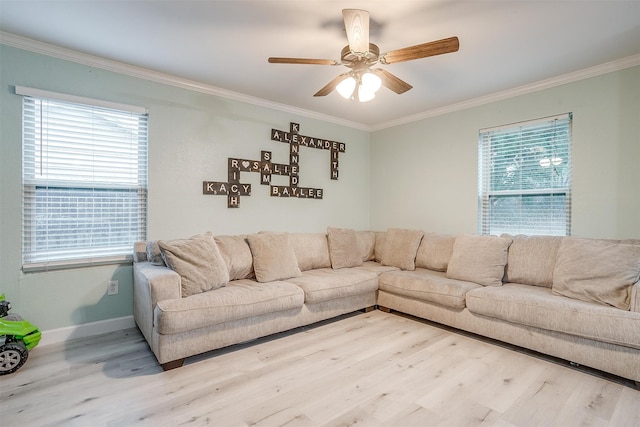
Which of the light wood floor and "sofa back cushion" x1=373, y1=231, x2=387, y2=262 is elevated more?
"sofa back cushion" x1=373, y1=231, x2=387, y2=262

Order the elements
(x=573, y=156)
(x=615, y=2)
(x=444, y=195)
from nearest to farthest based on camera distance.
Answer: (x=615, y=2) → (x=573, y=156) → (x=444, y=195)

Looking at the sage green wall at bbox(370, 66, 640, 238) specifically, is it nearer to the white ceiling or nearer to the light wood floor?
the white ceiling

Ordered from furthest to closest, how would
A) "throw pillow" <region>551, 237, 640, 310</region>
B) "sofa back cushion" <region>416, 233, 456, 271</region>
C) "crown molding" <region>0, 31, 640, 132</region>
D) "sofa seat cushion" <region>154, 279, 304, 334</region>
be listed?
"sofa back cushion" <region>416, 233, 456, 271</region> → "crown molding" <region>0, 31, 640, 132</region> → "throw pillow" <region>551, 237, 640, 310</region> → "sofa seat cushion" <region>154, 279, 304, 334</region>

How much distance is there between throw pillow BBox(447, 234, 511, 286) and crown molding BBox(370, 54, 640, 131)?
163cm

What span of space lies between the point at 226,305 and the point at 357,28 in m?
2.13

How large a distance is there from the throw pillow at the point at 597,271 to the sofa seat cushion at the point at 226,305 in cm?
223

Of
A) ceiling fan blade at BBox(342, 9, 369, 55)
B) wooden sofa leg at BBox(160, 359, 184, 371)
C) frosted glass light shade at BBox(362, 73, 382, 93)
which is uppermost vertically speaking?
ceiling fan blade at BBox(342, 9, 369, 55)

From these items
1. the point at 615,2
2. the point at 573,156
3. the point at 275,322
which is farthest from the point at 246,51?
the point at 573,156

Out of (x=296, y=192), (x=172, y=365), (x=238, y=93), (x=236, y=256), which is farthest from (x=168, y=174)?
(x=172, y=365)

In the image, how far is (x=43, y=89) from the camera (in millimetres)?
2668

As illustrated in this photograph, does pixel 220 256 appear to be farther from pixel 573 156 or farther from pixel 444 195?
pixel 573 156

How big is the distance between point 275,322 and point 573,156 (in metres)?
3.27

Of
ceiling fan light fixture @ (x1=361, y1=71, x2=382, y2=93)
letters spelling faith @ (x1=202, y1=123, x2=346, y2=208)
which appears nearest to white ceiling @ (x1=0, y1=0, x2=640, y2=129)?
ceiling fan light fixture @ (x1=361, y1=71, x2=382, y2=93)

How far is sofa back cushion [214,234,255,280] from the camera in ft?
10.1
